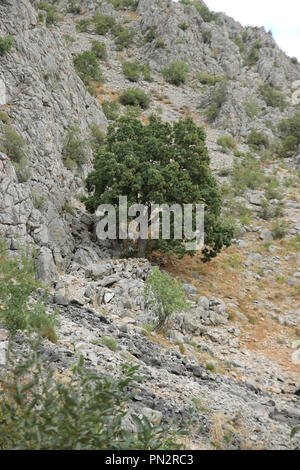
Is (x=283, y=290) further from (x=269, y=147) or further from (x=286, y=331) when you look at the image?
(x=269, y=147)

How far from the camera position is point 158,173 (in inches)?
523

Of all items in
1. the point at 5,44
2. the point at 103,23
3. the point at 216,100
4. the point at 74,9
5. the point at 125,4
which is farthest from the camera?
the point at 125,4

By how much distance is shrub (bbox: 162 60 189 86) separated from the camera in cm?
3688

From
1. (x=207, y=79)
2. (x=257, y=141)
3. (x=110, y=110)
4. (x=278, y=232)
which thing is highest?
(x=207, y=79)

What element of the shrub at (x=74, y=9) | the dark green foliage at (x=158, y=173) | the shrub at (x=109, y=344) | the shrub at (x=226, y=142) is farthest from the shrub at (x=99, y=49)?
the shrub at (x=109, y=344)

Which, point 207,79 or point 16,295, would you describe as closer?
point 16,295

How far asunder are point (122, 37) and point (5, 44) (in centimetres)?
2893

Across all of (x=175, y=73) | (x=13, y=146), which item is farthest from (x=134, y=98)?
(x=13, y=146)

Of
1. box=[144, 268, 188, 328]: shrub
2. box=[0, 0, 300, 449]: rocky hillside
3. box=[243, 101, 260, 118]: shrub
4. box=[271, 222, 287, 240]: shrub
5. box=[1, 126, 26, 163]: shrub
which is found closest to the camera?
box=[0, 0, 300, 449]: rocky hillside

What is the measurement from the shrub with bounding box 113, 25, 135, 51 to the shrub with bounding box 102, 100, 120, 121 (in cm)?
1655

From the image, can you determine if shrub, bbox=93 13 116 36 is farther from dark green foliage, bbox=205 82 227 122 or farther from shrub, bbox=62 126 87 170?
shrub, bbox=62 126 87 170

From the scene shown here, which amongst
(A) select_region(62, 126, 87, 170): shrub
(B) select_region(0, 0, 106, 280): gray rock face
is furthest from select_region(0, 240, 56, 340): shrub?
(A) select_region(62, 126, 87, 170): shrub

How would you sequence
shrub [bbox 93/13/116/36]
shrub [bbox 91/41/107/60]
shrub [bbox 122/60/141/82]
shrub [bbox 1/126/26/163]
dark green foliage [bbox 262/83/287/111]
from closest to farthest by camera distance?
shrub [bbox 1/126/26/163] → shrub [bbox 122/60/141/82] → dark green foliage [bbox 262/83/287/111] → shrub [bbox 91/41/107/60] → shrub [bbox 93/13/116/36]

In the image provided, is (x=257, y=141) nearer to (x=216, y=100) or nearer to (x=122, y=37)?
(x=216, y=100)
